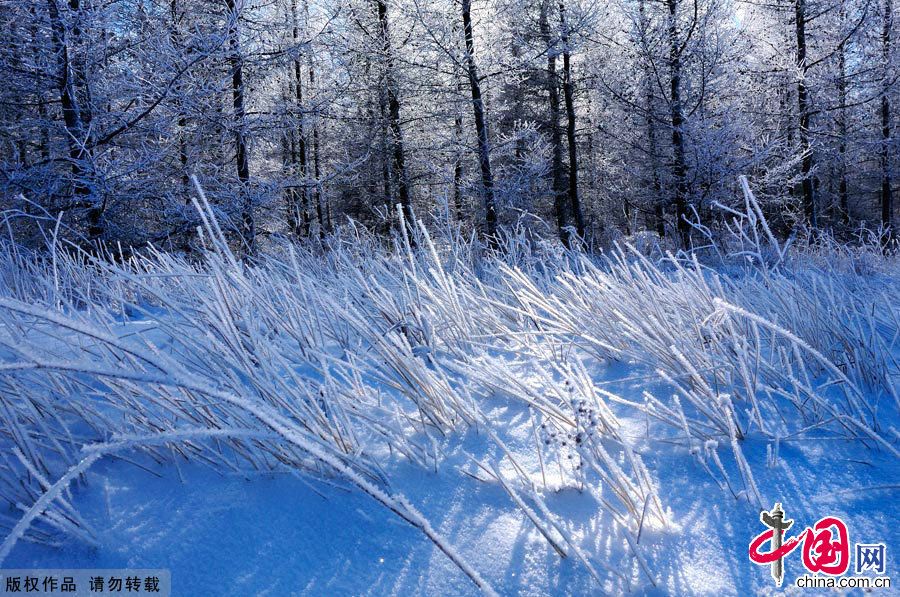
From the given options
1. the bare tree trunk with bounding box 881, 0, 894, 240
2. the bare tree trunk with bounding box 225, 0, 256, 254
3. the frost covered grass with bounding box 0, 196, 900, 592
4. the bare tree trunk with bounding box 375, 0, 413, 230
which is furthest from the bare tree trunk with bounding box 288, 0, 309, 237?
the bare tree trunk with bounding box 881, 0, 894, 240

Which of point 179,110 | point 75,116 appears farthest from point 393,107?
point 75,116

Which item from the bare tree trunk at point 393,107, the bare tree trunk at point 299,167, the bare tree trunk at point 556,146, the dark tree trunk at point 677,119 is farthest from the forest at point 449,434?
the bare tree trunk at point 556,146

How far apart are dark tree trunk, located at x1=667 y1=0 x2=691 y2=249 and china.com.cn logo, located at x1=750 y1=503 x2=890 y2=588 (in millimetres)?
9265

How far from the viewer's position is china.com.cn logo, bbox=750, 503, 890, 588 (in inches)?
35.0

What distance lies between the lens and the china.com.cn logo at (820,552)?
89cm

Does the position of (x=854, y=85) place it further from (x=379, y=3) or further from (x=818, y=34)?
(x=379, y=3)

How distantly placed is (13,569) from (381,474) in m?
0.71

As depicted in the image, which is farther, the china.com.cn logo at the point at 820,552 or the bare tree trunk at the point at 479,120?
the bare tree trunk at the point at 479,120

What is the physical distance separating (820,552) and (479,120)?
10193 millimetres

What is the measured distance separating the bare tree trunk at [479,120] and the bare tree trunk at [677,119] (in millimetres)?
3604

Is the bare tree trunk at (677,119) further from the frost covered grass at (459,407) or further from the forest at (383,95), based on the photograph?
the frost covered grass at (459,407)

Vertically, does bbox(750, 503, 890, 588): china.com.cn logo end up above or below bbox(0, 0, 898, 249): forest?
below

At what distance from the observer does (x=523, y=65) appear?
34.6 feet

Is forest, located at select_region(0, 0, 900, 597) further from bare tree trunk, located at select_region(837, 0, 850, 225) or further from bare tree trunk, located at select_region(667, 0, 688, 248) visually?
bare tree trunk, located at select_region(837, 0, 850, 225)
